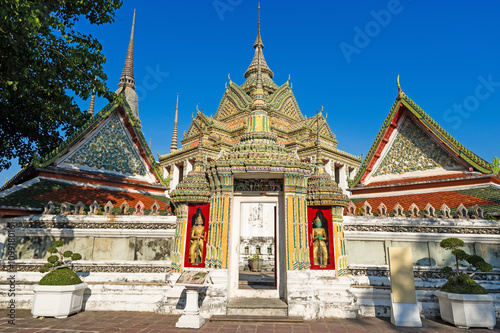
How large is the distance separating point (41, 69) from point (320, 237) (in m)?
9.07

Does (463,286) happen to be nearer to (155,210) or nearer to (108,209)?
(155,210)

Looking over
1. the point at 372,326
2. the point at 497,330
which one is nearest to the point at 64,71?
the point at 372,326

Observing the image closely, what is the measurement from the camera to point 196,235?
8023 millimetres

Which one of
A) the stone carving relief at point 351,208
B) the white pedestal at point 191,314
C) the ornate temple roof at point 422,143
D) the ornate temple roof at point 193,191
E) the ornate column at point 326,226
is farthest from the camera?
the ornate temple roof at point 422,143

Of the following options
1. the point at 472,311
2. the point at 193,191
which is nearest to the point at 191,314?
the point at 193,191

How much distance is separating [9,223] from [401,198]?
13.5 metres

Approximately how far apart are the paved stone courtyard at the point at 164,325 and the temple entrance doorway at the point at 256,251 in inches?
63.7

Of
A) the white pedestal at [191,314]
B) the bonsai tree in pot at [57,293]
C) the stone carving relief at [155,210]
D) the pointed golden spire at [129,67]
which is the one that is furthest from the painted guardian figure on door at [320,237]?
the pointed golden spire at [129,67]

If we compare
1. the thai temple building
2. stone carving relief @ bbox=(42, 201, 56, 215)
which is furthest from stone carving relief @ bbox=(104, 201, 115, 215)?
stone carving relief @ bbox=(42, 201, 56, 215)

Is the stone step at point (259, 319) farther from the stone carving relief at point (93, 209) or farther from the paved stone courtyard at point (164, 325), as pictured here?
the stone carving relief at point (93, 209)

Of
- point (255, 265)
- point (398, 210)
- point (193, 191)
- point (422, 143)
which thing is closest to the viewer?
point (193, 191)

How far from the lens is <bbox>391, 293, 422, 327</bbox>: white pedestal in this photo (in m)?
6.61

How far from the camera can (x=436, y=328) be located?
256 inches

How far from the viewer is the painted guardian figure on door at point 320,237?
8.02 meters
